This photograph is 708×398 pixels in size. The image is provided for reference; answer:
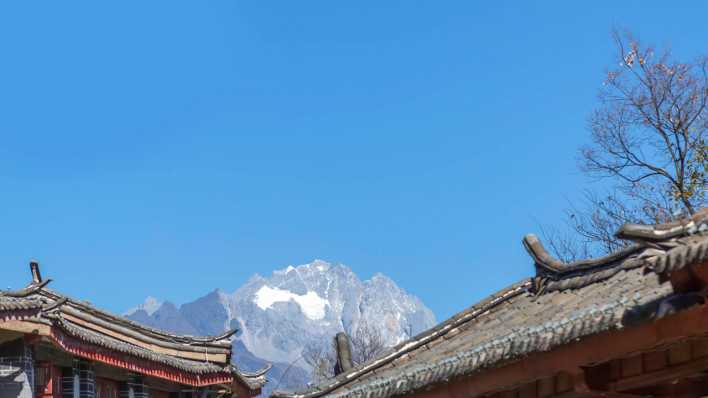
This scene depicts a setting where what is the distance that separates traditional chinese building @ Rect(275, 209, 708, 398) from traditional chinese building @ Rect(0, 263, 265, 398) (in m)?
10.1

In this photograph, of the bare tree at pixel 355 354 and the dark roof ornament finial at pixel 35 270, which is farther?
the bare tree at pixel 355 354

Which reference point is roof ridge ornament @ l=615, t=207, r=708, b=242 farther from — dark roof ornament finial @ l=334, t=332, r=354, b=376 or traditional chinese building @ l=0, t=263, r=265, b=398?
traditional chinese building @ l=0, t=263, r=265, b=398

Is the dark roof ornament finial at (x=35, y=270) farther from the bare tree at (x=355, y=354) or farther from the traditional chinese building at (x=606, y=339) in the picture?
the bare tree at (x=355, y=354)

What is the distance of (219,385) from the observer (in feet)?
94.4

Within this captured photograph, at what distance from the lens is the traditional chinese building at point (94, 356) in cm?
1933

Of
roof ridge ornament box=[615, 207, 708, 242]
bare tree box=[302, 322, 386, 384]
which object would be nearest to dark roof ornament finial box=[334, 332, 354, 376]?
roof ridge ornament box=[615, 207, 708, 242]

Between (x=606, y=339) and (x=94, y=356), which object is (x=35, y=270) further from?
(x=606, y=339)

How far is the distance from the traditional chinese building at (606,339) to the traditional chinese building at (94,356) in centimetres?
1013

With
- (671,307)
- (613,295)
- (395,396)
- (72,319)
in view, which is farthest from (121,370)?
(671,307)

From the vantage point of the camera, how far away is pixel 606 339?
667 centimetres

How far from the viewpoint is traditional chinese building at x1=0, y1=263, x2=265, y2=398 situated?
19328 mm

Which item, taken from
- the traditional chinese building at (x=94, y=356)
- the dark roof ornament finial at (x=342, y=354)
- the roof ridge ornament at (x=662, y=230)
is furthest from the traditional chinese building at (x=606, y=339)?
the traditional chinese building at (x=94, y=356)

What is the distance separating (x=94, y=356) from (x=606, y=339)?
16795 mm

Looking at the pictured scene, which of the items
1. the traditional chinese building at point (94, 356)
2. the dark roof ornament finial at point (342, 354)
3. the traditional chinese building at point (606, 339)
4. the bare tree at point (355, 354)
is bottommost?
the traditional chinese building at point (606, 339)
